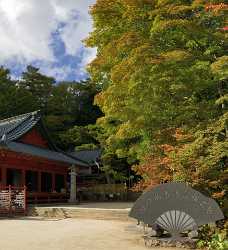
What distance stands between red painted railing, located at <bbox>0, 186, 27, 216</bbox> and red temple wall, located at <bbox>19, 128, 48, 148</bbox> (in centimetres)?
869

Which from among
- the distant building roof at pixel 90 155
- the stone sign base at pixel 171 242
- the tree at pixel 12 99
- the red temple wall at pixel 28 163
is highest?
the tree at pixel 12 99

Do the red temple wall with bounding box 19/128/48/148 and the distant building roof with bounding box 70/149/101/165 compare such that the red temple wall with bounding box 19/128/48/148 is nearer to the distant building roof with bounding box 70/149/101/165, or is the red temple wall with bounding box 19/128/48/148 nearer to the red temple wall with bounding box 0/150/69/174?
the red temple wall with bounding box 0/150/69/174

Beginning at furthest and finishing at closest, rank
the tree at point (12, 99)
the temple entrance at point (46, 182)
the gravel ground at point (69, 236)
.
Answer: the tree at point (12, 99) → the temple entrance at point (46, 182) → the gravel ground at point (69, 236)

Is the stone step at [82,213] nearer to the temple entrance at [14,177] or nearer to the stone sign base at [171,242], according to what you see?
the stone sign base at [171,242]

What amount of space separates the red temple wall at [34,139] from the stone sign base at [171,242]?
65.7 ft

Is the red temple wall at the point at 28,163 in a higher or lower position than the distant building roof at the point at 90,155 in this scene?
lower

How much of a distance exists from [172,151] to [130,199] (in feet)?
77.3

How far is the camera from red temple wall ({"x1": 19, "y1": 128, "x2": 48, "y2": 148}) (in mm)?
31859

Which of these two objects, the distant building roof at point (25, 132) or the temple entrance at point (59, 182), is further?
the temple entrance at point (59, 182)

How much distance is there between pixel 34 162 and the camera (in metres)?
30.0

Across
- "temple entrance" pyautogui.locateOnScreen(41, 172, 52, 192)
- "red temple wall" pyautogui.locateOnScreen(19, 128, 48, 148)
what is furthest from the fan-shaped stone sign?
"temple entrance" pyautogui.locateOnScreen(41, 172, 52, 192)

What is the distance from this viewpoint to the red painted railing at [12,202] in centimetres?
2216

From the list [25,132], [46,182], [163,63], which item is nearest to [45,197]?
[25,132]

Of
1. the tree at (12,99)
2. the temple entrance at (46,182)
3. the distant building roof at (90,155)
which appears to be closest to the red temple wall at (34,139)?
the temple entrance at (46,182)
